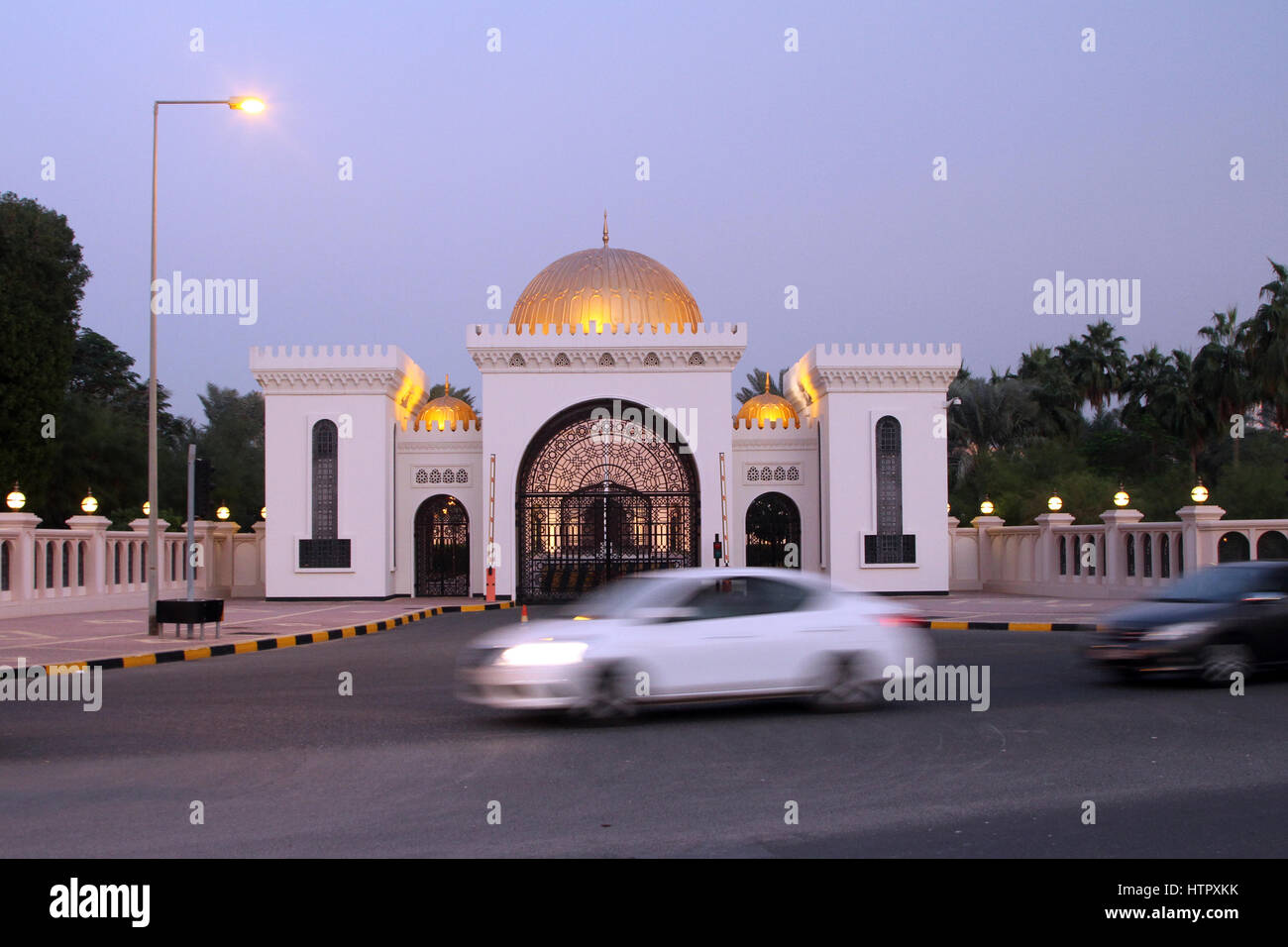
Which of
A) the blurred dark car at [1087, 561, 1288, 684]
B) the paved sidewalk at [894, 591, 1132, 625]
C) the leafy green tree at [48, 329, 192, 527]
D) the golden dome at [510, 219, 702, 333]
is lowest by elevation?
the paved sidewalk at [894, 591, 1132, 625]

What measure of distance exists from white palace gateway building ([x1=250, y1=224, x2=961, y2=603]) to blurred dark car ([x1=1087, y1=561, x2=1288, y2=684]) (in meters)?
19.5

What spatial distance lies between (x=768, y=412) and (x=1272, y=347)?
1731 cm

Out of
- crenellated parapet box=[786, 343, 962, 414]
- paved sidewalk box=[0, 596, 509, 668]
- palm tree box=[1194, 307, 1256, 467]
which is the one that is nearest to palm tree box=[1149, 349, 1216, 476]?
palm tree box=[1194, 307, 1256, 467]

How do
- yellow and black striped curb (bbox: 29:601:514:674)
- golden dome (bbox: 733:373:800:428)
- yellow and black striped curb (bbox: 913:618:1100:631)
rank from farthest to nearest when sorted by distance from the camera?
golden dome (bbox: 733:373:800:428) < yellow and black striped curb (bbox: 913:618:1100:631) < yellow and black striped curb (bbox: 29:601:514:674)

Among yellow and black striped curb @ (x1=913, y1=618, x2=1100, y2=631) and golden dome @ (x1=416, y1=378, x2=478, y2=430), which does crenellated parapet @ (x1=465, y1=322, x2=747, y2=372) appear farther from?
yellow and black striped curb @ (x1=913, y1=618, x2=1100, y2=631)

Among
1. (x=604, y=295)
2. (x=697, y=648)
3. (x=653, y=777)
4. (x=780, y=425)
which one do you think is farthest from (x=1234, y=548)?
(x=653, y=777)

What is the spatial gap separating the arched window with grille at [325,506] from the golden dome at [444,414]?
3.41 meters

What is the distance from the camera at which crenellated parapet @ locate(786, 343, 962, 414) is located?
33344 mm

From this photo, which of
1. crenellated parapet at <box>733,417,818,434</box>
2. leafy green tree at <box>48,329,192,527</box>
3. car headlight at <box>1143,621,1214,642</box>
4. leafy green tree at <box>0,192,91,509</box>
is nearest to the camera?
car headlight at <box>1143,621,1214,642</box>

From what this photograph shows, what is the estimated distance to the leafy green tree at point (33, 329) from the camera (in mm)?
38719

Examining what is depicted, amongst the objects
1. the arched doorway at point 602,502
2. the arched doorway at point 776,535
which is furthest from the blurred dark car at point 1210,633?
the arched doorway at point 776,535
